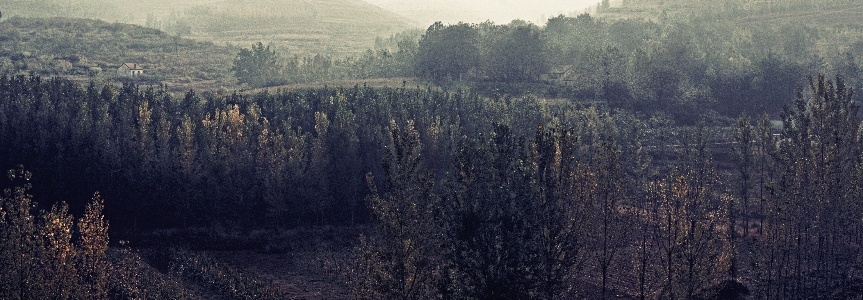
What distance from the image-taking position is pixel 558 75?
139 meters

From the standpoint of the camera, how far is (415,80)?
136000 mm

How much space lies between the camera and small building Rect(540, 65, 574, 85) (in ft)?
442

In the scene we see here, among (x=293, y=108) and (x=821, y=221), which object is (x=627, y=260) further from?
(x=293, y=108)

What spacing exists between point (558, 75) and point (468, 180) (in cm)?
10186

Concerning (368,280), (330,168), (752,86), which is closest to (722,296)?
(368,280)

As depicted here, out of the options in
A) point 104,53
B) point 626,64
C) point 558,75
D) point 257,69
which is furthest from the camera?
point 104,53

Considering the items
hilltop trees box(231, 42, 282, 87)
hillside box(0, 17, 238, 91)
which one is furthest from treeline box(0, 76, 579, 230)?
hillside box(0, 17, 238, 91)

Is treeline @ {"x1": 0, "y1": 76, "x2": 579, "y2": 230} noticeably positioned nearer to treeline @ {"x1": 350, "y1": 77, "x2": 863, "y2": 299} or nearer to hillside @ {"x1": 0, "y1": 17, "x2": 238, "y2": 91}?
treeline @ {"x1": 350, "y1": 77, "x2": 863, "y2": 299}

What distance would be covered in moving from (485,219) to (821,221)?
3419 centimetres

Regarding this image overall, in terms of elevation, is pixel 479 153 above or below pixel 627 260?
above

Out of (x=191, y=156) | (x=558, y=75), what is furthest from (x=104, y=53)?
(x=191, y=156)

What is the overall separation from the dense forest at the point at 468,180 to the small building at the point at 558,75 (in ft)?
2.74

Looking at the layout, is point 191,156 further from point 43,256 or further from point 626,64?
point 626,64

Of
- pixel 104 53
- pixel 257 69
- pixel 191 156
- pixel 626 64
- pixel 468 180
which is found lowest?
pixel 191 156
